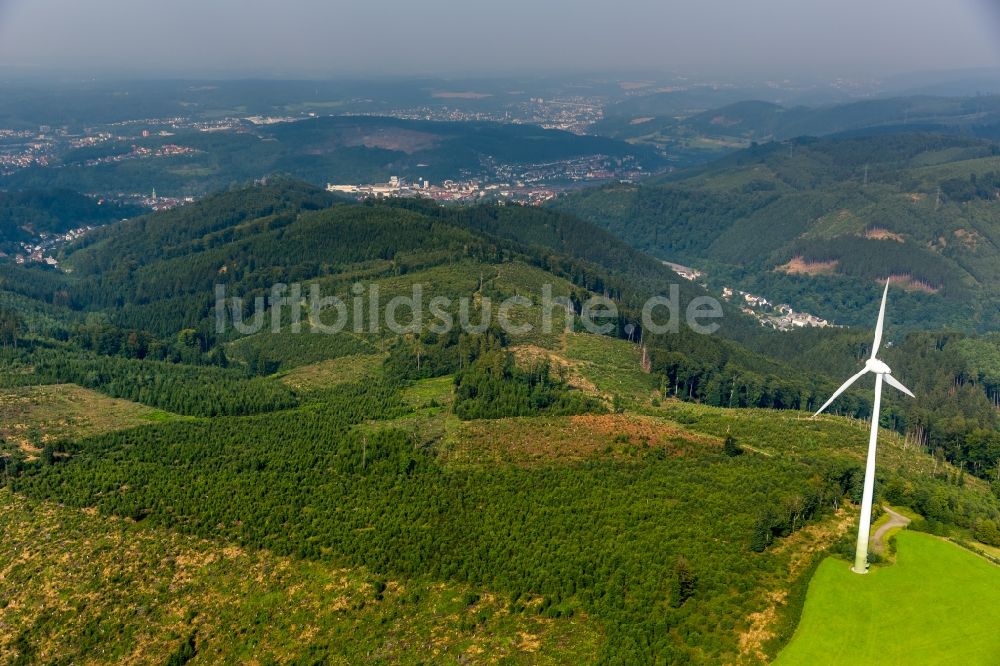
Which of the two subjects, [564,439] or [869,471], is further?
[564,439]

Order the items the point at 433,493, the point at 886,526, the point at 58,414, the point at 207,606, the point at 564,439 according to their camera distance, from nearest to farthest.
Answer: the point at 207,606 < the point at 886,526 < the point at 433,493 < the point at 564,439 < the point at 58,414

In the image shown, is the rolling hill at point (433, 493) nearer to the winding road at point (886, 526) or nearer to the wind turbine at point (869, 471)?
the winding road at point (886, 526)

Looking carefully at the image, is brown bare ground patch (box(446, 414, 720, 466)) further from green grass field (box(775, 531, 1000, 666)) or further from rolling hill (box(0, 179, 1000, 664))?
green grass field (box(775, 531, 1000, 666))

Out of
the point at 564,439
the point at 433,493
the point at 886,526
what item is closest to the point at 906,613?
the point at 886,526

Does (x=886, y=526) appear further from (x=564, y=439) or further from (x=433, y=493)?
(x=433, y=493)

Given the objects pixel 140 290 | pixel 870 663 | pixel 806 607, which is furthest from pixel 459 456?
pixel 140 290

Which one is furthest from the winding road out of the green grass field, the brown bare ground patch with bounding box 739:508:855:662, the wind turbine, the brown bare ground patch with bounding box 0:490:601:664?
the brown bare ground patch with bounding box 0:490:601:664

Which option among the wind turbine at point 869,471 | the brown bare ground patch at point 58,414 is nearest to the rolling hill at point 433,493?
the brown bare ground patch at point 58,414
